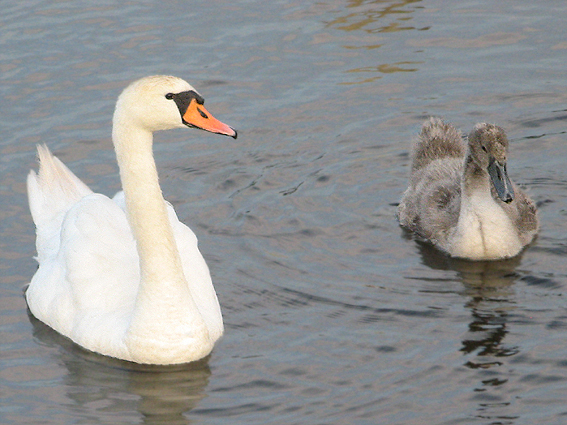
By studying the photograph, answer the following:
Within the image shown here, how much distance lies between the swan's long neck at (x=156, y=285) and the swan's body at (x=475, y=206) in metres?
2.99

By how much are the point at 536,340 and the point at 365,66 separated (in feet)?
20.4

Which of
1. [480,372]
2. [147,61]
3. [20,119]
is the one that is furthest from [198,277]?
[147,61]

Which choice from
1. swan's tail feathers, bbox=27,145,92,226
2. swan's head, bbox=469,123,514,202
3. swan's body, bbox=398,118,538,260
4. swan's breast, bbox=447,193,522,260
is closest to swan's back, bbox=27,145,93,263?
swan's tail feathers, bbox=27,145,92,226

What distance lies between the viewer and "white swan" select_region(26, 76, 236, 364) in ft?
28.0

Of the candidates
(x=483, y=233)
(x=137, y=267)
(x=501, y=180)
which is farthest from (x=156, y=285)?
(x=501, y=180)

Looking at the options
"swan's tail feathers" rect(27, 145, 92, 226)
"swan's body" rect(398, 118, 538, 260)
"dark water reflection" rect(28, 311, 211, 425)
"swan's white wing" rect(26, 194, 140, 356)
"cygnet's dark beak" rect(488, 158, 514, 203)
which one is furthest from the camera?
"swan's tail feathers" rect(27, 145, 92, 226)

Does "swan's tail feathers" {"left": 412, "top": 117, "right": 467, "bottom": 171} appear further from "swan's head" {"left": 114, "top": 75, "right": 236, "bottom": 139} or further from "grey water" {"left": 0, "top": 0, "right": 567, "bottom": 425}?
"swan's head" {"left": 114, "top": 75, "right": 236, "bottom": 139}

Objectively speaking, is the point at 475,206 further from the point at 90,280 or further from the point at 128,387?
the point at 128,387

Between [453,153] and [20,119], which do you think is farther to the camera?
[20,119]

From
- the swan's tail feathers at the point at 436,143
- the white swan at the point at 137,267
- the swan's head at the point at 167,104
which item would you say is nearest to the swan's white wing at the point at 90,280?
the white swan at the point at 137,267

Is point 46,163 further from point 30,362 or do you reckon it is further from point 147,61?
point 147,61

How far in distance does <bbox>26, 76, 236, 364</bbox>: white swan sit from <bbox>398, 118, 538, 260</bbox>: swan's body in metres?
2.50

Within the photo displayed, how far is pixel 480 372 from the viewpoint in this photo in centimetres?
858

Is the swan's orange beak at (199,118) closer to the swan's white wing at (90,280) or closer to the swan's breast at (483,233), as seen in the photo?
the swan's white wing at (90,280)
